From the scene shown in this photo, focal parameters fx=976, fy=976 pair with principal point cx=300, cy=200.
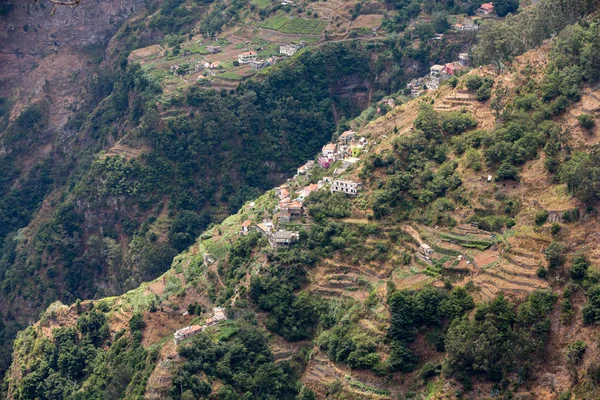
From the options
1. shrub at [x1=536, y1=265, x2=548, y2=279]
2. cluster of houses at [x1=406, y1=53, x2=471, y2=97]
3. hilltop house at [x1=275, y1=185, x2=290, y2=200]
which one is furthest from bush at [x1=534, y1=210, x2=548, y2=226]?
cluster of houses at [x1=406, y1=53, x2=471, y2=97]

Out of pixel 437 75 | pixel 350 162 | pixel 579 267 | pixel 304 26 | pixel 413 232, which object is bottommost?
pixel 304 26

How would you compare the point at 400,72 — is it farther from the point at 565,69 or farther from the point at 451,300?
the point at 451,300

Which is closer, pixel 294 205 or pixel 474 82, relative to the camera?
pixel 294 205

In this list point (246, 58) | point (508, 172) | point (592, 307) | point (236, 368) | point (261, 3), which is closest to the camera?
point (592, 307)

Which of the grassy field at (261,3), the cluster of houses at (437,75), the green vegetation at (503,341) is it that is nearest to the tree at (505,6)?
the cluster of houses at (437,75)

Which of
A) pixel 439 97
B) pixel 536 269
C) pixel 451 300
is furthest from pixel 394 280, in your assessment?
pixel 439 97

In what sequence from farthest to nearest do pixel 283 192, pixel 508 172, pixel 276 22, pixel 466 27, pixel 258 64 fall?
pixel 276 22
pixel 258 64
pixel 466 27
pixel 283 192
pixel 508 172

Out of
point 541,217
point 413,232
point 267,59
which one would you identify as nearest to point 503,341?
point 541,217

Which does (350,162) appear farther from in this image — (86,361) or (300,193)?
(86,361)
